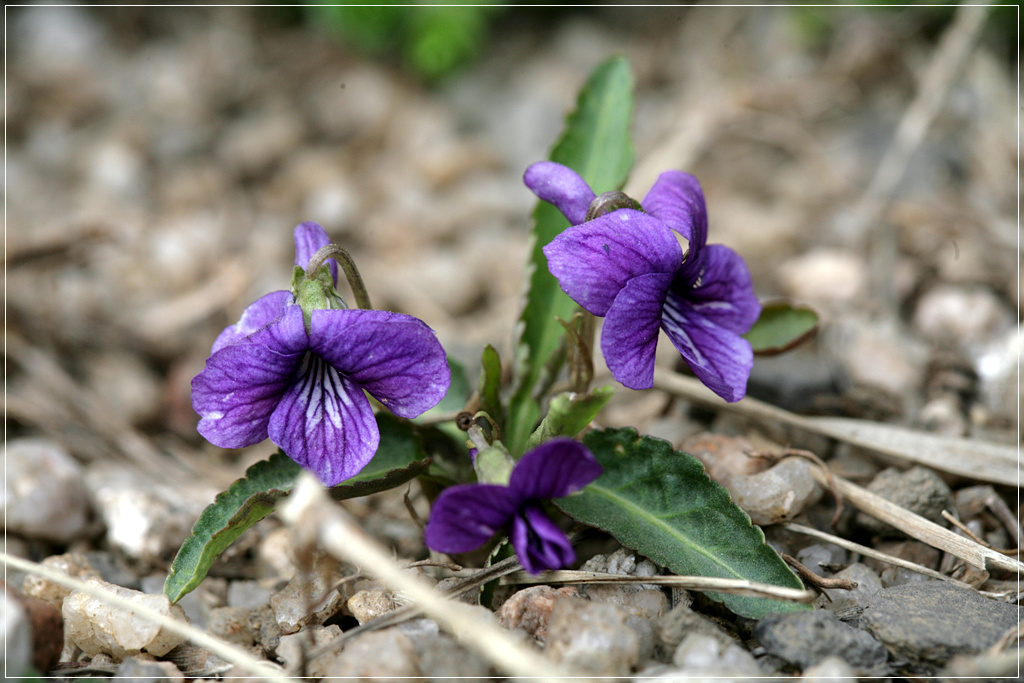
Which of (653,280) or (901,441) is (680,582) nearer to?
(653,280)

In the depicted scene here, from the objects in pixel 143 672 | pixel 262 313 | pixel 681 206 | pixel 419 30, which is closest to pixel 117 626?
pixel 143 672

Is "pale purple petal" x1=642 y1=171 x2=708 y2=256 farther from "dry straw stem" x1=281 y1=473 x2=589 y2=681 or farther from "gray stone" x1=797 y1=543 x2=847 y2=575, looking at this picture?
"dry straw stem" x1=281 y1=473 x2=589 y2=681

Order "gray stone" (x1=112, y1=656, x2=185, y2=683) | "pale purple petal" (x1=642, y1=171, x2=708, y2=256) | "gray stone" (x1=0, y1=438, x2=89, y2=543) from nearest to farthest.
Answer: "gray stone" (x1=112, y1=656, x2=185, y2=683), "pale purple petal" (x1=642, y1=171, x2=708, y2=256), "gray stone" (x1=0, y1=438, x2=89, y2=543)

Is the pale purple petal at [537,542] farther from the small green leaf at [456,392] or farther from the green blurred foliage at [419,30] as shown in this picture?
the green blurred foliage at [419,30]

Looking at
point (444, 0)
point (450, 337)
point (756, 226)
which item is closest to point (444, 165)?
point (444, 0)

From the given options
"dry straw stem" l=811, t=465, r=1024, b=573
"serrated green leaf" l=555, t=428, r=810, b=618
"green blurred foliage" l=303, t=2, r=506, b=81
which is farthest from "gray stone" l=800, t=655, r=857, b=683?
"green blurred foliage" l=303, t=2, r=506, b=81
